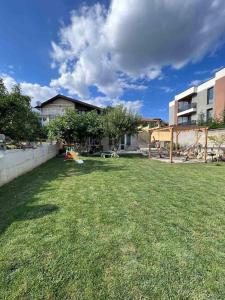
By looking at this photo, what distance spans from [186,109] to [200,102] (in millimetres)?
3596

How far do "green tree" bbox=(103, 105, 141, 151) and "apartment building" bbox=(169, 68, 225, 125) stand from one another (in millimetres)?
14531

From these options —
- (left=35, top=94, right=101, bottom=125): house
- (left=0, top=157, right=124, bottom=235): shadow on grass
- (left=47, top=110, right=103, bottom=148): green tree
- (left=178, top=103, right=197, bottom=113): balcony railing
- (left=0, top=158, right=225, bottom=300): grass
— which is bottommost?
(left=0, top=158, right=225, bottom=300): grass

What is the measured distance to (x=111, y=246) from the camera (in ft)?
8.59

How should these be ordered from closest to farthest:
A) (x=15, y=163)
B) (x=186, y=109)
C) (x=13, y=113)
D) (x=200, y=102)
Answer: (x=15, y=163)
(x=13, y=113)
(x=200, y=102)
(x=186, y=109)

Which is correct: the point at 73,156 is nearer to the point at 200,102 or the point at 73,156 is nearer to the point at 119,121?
the point at 119,121

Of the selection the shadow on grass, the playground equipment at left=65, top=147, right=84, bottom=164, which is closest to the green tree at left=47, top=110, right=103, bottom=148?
the playground equipment at left=65, top=147, right=84, bottom=164

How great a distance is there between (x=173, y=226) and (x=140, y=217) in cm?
66

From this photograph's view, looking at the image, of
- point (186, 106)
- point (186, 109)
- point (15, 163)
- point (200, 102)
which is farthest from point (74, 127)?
point (186, 106)

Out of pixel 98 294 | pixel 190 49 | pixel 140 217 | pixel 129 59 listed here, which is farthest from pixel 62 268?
pixel 129 59

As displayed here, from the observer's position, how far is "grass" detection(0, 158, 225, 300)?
1902 millimetres

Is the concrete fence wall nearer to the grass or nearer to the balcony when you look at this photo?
the grass

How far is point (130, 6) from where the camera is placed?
29.0 ft

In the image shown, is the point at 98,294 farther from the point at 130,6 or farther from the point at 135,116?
the point at 135,116

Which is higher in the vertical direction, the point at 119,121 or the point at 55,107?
the point at 55,107
